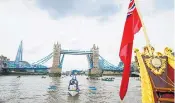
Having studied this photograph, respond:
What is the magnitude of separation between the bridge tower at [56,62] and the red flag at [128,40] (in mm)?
150269

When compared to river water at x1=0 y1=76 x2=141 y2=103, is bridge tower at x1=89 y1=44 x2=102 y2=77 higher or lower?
higher

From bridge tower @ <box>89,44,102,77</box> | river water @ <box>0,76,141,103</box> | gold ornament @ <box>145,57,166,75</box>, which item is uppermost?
bridge tower @ <box>89,44,102,77</box>

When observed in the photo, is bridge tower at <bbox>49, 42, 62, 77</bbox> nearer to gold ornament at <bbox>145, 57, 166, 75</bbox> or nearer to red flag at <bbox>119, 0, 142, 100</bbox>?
gold ornament at <bbox>145, 57, 166, 75</bbox>

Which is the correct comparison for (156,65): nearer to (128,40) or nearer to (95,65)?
(128,40)

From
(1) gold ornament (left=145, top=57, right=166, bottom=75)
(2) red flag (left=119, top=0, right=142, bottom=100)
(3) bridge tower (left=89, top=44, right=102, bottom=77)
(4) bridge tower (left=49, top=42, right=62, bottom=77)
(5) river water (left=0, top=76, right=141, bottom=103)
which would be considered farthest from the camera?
(3) bridge tower (left=89, top=44, right=102, bottom=77)

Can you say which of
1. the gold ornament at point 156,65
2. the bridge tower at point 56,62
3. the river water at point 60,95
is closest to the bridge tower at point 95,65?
the bridge tower at point 56,62

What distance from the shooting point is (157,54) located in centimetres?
1140

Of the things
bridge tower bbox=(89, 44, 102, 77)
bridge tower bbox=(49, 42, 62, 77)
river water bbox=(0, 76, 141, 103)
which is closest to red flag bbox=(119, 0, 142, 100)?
river water bbox=(0, 76, 141, 103)

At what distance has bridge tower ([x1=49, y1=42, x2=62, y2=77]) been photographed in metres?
162

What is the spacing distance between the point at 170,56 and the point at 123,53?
273 centimetres

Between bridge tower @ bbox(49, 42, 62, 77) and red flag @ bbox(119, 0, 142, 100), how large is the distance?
150269 mm

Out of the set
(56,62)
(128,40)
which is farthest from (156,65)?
(56,62)

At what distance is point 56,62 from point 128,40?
536 feet

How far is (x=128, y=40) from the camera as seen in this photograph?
1003 centimetres
